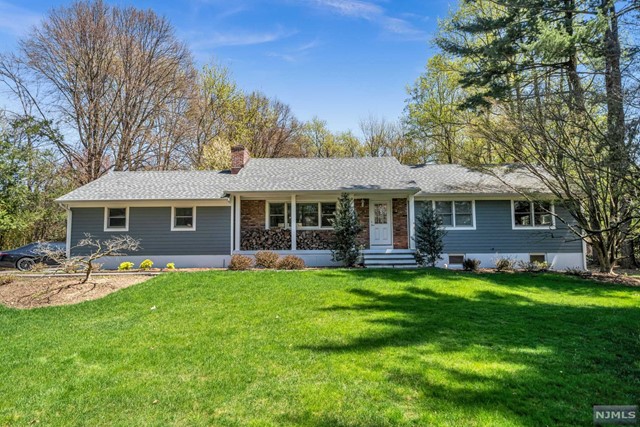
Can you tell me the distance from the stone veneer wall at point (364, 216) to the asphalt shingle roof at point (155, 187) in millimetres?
5559

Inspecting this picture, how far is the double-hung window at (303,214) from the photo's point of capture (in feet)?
47.4

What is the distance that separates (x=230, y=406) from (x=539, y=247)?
1455cm

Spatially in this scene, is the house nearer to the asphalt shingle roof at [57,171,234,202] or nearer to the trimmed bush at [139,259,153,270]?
the asphalt shingle roof at [57,171,234,202]

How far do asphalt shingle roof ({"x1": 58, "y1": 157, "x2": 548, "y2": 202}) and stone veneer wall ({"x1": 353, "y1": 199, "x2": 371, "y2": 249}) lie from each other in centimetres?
98

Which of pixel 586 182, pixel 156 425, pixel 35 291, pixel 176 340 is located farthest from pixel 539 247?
pixel 35 291

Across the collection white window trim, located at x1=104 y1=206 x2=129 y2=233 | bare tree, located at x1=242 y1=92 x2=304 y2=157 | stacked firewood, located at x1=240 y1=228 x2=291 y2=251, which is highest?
bare tree, located at x1=242 y1=92 x2=304 y2=157

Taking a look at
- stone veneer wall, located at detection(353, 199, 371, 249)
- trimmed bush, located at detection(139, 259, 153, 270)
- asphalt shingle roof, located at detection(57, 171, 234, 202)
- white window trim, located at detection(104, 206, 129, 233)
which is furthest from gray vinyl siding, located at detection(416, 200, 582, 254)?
white window trim, located at detection(104, 206, 129, 233)

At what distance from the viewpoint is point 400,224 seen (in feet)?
47.1

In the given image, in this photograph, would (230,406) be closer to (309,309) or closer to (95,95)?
(309,309)

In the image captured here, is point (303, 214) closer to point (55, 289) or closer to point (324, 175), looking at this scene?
point (324, 175)

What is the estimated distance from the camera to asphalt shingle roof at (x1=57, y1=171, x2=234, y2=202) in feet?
43.9

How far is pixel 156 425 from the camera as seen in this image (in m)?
2.99

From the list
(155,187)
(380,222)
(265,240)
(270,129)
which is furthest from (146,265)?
(270,129)

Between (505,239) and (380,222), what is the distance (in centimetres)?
515
